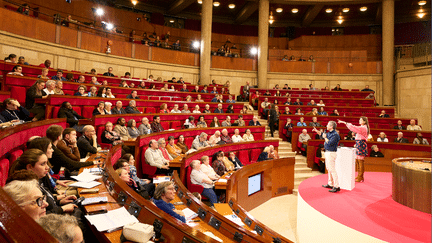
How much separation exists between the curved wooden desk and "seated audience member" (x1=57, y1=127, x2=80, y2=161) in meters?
3.43

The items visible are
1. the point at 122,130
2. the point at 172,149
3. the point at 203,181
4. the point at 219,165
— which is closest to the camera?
the point at 203,181

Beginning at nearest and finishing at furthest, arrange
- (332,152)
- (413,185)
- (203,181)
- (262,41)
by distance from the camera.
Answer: (413,185)
(203,181)
(332,152)
(262,41)

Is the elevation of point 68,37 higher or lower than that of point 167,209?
higher

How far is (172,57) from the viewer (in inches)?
423

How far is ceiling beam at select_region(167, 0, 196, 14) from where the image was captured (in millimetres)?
11845

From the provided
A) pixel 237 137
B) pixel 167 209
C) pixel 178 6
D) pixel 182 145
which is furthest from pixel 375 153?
pixel 178 6

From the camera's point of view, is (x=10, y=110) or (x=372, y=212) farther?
(x=372, y=212)

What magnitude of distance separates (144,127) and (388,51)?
411 inches

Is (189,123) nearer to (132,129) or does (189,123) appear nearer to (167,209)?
(132,129)

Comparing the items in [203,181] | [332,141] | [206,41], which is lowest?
[203,181]

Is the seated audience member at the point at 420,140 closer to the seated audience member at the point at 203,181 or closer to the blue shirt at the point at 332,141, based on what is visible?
the blue shirt at the point at 332,141

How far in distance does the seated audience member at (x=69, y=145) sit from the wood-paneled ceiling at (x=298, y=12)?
33.4 feet

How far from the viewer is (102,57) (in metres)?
8.88

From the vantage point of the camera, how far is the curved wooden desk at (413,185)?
3.03 m
